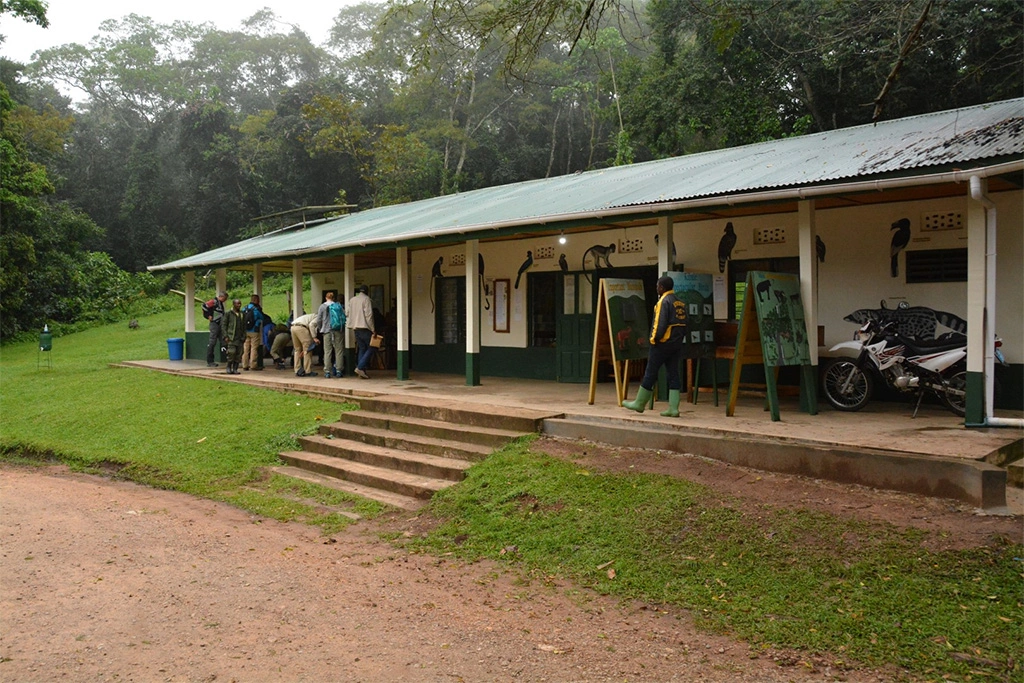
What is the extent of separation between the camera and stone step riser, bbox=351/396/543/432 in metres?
8.46

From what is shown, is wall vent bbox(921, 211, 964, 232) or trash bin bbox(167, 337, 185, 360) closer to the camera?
wall vent bbox(921, 211, 964, 232)

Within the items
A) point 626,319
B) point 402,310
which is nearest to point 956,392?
point 626,319

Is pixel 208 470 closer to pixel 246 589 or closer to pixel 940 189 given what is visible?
pixel 246 589

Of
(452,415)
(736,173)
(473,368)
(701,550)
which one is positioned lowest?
(701,550)

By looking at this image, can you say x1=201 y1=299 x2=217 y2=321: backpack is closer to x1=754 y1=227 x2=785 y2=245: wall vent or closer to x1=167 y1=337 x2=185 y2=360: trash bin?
x1=167 y1=337 x2=185 y2=360: trash bin

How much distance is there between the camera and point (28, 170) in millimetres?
Answer: 26344

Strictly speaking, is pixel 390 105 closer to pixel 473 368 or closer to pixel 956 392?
pixel 473 368

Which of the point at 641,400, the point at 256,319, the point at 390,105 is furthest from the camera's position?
the point at 390,105

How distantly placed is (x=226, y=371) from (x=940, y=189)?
41.8 feet

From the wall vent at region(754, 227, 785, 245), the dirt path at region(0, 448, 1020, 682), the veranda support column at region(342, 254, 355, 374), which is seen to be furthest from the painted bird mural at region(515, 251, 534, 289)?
the dirt path at region(0, 448, 1020, 682)

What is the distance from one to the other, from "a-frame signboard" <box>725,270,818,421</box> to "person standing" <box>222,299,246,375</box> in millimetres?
10406

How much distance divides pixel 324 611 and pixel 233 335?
36.7ft

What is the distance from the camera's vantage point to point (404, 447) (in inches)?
351

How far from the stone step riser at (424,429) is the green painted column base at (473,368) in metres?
2.19
